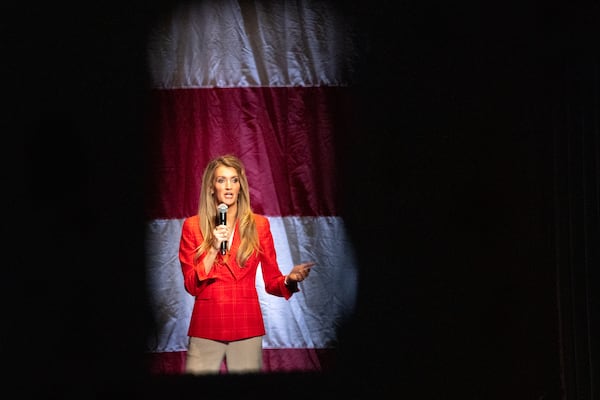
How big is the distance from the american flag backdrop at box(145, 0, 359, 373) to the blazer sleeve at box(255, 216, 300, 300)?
0.03 m

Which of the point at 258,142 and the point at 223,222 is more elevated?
the point at 258,142

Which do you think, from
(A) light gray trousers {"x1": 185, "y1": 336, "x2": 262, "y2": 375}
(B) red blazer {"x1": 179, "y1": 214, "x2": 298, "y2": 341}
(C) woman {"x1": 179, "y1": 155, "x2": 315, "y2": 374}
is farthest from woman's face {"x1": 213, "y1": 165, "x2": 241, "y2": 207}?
(A) light gray trousers {"x1": 185, "y1": 336, "x2": 262, "y2": 375}

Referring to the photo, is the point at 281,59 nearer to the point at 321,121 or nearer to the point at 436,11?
the point at 321,121

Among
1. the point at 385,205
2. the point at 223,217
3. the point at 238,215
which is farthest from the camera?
the point at 385,205

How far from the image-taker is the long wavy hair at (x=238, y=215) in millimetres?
2729

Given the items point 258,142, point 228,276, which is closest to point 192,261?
point 228,276

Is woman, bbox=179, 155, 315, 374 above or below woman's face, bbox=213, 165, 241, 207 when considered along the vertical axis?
below

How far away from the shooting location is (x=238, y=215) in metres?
2.75

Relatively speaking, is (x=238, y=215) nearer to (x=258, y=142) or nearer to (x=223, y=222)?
(x=223, y=222)

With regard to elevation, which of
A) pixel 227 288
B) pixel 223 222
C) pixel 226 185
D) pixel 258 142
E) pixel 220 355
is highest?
pixel 258 142

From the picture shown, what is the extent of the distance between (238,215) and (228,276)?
209 mm

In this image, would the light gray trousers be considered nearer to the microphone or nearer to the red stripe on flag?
the microphone

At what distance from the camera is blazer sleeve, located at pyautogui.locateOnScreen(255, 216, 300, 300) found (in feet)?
9.03

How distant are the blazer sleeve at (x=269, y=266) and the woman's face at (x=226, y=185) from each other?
12 centimetres
